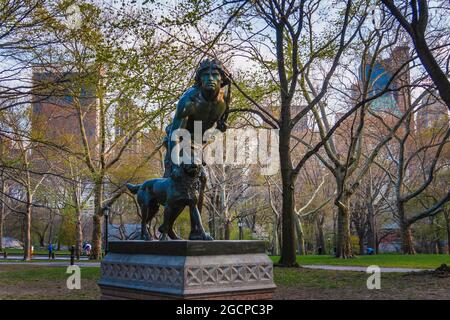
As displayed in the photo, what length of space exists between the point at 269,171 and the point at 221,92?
32825 mm

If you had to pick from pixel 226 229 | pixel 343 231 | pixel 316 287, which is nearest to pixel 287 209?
pixel 316 287

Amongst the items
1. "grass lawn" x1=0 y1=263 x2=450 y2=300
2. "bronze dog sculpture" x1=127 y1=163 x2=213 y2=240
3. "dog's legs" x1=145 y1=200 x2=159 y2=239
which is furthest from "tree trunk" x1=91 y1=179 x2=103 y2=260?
"bronze dog sculpture" x1=127 y1=163 x2=213 y2=240

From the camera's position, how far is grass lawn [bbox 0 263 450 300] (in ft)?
37.3

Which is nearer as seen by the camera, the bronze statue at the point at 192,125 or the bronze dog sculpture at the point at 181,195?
the bronze statue at the point at 192,125

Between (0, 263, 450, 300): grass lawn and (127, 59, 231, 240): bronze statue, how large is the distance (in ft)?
15.4

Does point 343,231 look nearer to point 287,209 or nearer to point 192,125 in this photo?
point 287,209

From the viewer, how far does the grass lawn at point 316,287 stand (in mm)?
11375

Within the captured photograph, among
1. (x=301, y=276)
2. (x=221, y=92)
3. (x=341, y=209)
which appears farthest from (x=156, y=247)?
(x=341, y=209)

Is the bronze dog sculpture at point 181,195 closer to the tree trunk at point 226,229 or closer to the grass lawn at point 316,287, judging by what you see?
the grass lawn at point 316,287

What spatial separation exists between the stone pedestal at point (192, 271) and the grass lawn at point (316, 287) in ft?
15.2

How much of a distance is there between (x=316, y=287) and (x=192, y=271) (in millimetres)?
7672

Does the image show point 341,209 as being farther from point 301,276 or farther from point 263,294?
point 263,294

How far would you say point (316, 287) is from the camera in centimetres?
1305

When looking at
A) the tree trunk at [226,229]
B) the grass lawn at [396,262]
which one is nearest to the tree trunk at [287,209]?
the grass lawn at [396,262]
